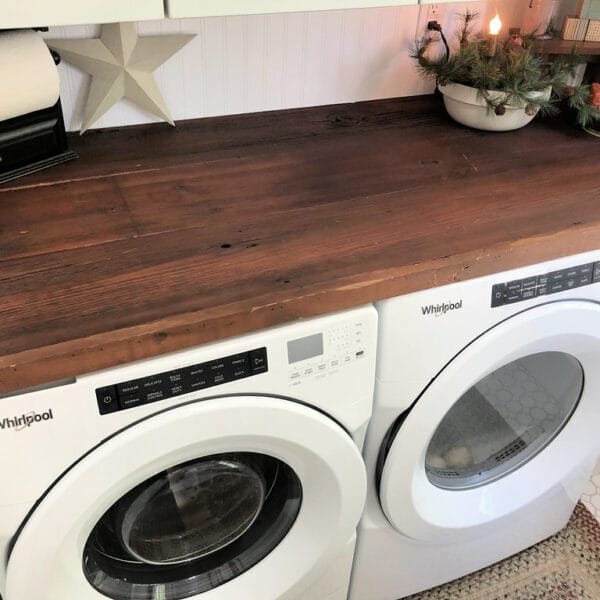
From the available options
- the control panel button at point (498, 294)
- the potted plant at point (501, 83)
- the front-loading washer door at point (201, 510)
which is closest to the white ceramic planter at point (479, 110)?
the potted plant at point (501, 83)

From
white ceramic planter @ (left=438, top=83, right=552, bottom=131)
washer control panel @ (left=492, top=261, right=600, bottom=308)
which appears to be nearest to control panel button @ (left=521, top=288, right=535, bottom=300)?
washer control panel @ (left=492, top=261, right=600, bottom=308)

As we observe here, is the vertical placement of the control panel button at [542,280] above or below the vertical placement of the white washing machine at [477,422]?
above

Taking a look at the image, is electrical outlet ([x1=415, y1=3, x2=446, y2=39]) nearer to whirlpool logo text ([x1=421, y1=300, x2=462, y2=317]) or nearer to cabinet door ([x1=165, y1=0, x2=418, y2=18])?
cabinet door ([x1=165, y1=0, x2=418, y2=18])

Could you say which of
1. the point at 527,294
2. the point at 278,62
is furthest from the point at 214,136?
the point at 527,294

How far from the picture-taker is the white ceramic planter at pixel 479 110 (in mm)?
1359

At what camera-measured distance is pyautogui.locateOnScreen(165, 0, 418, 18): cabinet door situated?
94 centimetres

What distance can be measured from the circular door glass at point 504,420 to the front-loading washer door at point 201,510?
28cm

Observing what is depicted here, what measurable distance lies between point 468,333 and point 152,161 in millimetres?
658

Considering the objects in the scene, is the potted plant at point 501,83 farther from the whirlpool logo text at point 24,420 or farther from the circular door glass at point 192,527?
the whirlpool logo text at point 24,420

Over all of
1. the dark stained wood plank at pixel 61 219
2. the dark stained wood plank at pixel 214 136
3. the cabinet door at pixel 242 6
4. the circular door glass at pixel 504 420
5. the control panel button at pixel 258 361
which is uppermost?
the cabinet door at pixel 242 6

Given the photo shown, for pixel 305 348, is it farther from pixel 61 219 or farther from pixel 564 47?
pixel 564 47

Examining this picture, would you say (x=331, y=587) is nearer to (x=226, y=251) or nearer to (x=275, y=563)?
(x=275, y=563)

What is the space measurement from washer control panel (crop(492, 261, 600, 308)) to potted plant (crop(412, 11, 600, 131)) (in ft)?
1.37

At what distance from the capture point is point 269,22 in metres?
1.34
